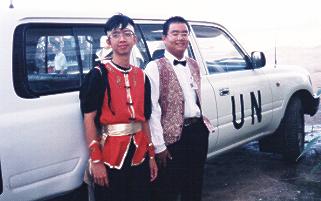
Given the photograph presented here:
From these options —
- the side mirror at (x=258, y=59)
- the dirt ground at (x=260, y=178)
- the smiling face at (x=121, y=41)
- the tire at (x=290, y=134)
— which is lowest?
the dirt ground at (x=260, y=178)

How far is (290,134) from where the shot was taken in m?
4.77

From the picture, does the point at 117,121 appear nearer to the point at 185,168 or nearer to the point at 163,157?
the point at 163,157

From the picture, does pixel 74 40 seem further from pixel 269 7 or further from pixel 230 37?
pixel 269 7

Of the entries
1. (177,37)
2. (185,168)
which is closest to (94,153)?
(185,168)

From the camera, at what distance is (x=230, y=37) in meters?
4.25

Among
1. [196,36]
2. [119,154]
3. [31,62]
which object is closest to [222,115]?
[196,36]

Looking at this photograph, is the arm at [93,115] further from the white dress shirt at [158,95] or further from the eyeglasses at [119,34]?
the white dress shirt at [158,95]

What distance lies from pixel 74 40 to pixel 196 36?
1493 millimetres

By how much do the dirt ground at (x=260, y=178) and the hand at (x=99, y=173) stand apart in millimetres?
1953

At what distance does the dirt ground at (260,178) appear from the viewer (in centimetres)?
396

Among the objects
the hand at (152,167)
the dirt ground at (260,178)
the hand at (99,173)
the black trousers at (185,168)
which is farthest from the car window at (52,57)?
the dirt ground at (260,178)

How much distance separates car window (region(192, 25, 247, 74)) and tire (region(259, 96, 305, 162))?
98cm

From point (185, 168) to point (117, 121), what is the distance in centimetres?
84

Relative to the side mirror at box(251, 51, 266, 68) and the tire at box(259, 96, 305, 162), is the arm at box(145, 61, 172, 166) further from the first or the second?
the tire at box(259, 96, 305, 162)
